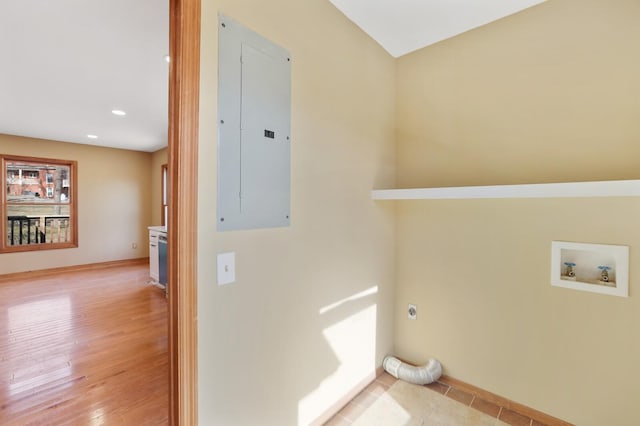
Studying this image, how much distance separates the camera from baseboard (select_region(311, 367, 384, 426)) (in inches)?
67.3

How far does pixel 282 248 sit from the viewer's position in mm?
1462

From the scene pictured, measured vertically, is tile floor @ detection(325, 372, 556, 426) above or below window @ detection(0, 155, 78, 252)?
below

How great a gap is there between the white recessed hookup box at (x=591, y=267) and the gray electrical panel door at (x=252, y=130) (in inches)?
61.4

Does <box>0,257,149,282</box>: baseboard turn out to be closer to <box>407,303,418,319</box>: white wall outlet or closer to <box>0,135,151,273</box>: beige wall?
<box>0,135,151,273</box>: beige wall

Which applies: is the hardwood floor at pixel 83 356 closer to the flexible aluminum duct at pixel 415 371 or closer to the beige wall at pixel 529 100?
the flexible aluminum duct at pixel 415 371

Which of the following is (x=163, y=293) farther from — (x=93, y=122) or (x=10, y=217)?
(x=10, y=217)

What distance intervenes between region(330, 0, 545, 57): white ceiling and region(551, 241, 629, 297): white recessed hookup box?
56.2 inches

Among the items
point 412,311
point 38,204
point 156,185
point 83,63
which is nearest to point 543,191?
point 412,311

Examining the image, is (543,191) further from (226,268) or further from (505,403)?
(226,268)

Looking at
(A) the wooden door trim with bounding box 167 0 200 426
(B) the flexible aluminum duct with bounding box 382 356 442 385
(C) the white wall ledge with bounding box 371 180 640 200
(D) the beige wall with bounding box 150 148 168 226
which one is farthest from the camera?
(D) the beige wall with bounding box 150 148 168 226

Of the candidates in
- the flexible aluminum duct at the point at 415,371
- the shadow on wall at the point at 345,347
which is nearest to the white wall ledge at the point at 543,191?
the shadow on wall at the point at 345,347

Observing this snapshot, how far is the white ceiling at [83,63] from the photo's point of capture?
1.88 m

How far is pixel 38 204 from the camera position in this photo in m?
5.41

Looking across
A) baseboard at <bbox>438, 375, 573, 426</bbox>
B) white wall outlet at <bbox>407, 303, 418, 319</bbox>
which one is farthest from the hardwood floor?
baseboard at <bbox>438, 375, 573, 426</bbox>
